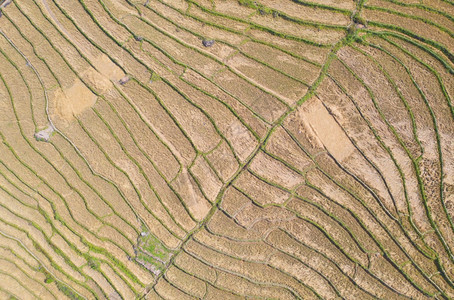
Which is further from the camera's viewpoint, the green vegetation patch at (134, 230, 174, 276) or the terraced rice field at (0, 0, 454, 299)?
the green vegetation patch at (134, 230, 174, 276)

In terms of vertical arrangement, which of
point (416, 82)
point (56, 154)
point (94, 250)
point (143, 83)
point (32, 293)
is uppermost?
point (416, 82)

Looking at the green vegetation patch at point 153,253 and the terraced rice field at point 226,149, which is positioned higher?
the terraced rice field at point 226,149

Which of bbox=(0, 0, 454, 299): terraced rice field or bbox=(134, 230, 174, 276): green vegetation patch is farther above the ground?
bbox=(0, 0, 454, 299): terraced rice field

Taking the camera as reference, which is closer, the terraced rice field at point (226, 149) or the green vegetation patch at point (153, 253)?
the terraced rice field at point (226, 149)

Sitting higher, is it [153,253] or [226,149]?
[226,149]

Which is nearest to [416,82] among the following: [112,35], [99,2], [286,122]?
[286,122]

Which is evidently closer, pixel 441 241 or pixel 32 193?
pixel 441 241

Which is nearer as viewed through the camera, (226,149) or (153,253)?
(226,149)

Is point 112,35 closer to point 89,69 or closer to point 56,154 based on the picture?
point 89,69
